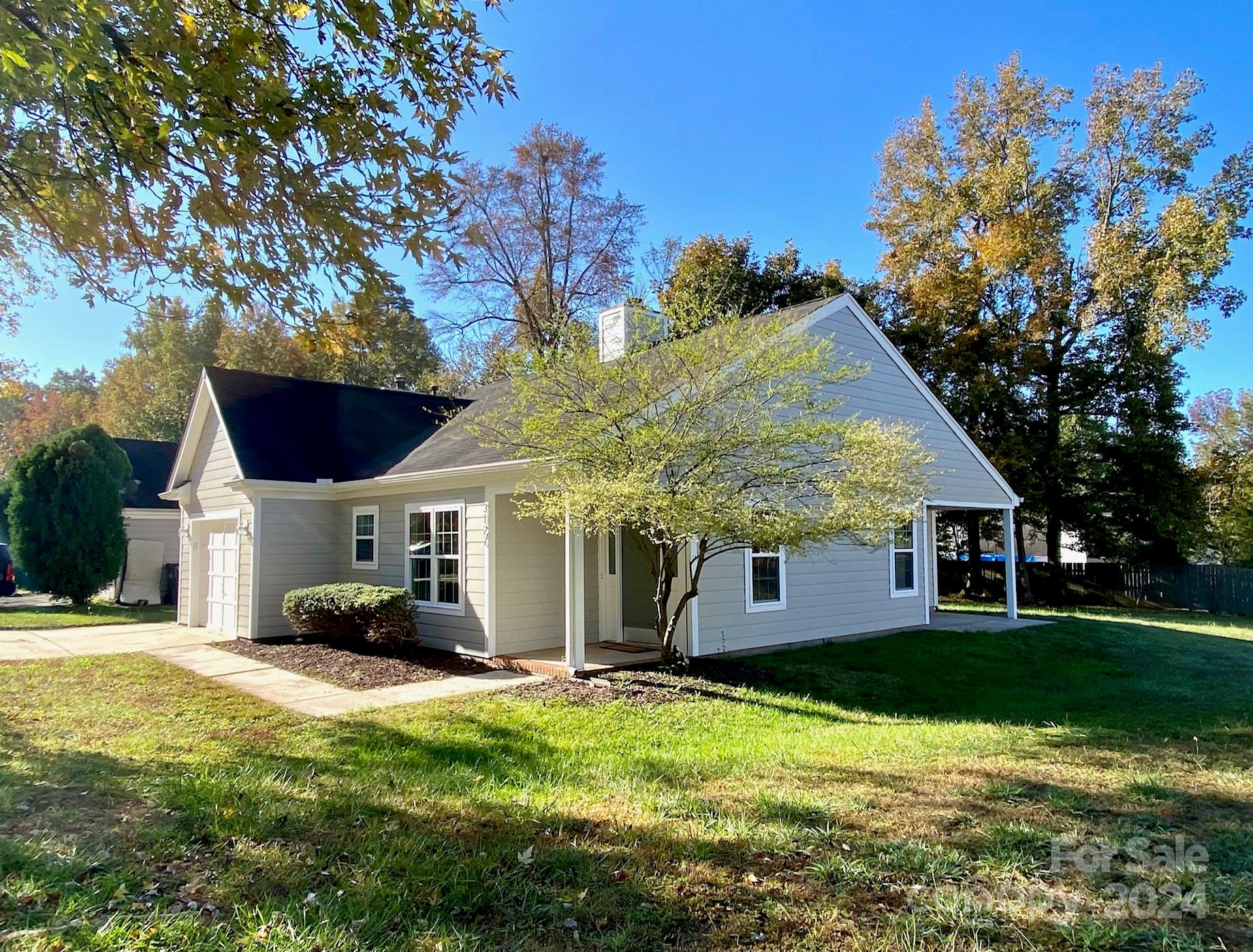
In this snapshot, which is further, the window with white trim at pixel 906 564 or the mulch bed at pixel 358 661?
the window with white trim at pixel 906 564

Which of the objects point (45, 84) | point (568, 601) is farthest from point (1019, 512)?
point (45, 84)

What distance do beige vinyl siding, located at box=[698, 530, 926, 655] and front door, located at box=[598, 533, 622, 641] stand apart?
1667mm

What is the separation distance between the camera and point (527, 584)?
10906 mm

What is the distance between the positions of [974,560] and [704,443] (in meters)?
18.8

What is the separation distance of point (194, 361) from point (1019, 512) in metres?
35.3

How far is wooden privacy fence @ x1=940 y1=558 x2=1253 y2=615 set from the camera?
67.1 ft

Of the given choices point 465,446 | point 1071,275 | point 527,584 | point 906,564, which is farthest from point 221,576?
point 1071,275

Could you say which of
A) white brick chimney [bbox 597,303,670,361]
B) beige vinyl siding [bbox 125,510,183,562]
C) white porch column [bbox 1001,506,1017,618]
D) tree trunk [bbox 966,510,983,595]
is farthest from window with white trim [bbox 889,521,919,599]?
beige vinyl siding [bbox 125,510,183,562]

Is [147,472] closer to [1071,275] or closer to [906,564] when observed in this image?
[906,564]

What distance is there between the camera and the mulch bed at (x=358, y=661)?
9250mm

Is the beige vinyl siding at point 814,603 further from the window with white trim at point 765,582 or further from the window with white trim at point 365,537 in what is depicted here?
the window with white trim at point 365,537

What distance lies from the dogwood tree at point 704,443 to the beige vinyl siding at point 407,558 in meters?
2.49

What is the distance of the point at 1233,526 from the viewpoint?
22.7 m

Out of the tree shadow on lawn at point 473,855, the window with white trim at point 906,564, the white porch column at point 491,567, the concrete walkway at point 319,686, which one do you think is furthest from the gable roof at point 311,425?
the tree shadow on lawn at point 473,855
